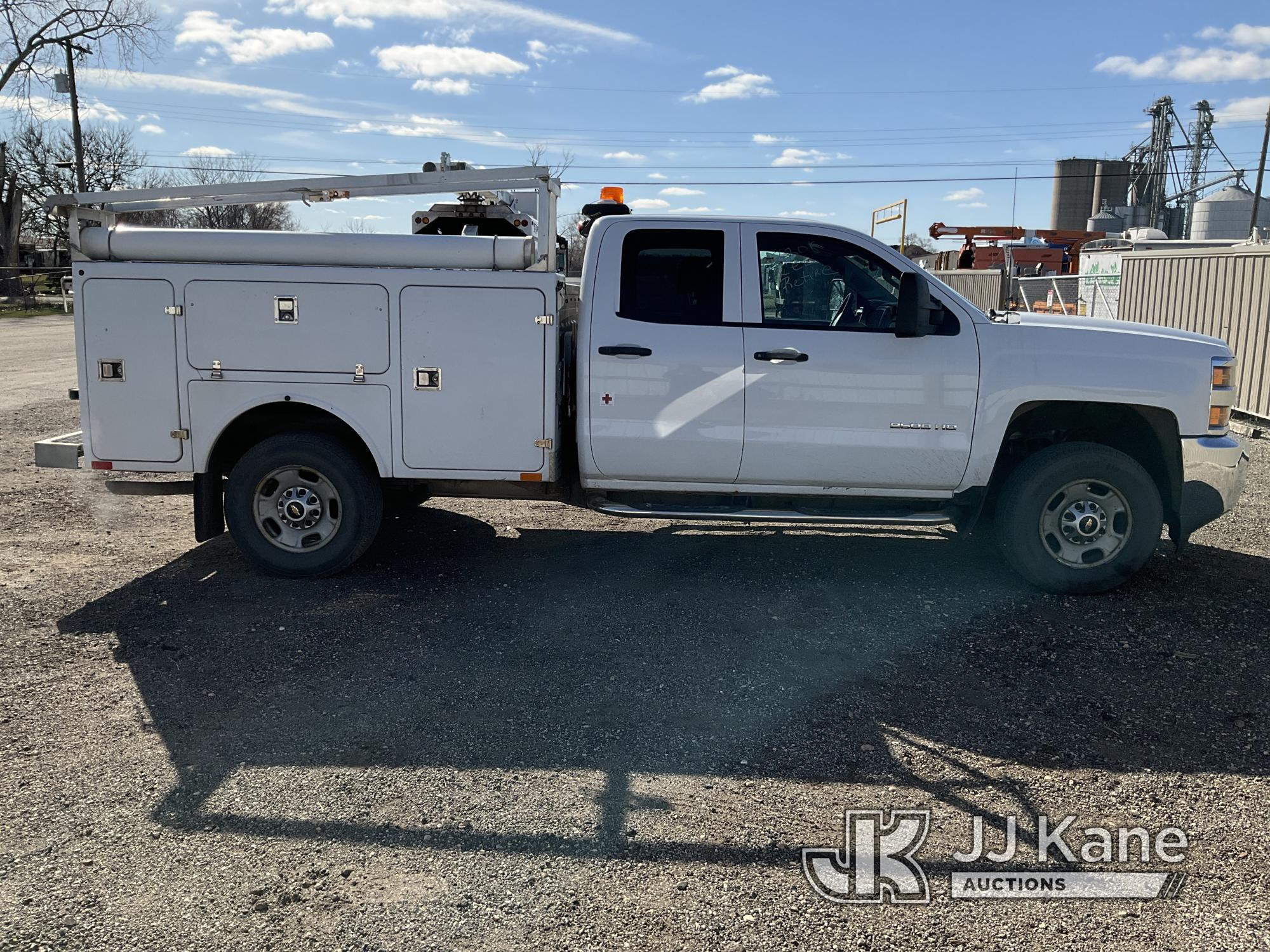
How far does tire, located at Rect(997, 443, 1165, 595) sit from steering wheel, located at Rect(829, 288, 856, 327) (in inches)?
55.6

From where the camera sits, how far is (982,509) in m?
6.37

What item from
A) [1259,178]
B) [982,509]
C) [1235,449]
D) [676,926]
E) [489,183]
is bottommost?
[676,926]

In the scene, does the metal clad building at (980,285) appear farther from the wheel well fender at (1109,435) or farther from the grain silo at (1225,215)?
the grain silo at (1225,215)

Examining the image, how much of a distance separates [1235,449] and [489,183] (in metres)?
4.72

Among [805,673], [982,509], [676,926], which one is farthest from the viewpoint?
[982,509]

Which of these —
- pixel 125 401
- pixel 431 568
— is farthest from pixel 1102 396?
pixel 125 401

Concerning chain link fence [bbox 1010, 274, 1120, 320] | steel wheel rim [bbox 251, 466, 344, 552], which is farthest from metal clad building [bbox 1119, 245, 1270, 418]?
steel wheel rim [bbox 251, 466, 344, 552]

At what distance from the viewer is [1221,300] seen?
44.0 feet

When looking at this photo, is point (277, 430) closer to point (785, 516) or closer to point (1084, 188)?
point (785, 516)

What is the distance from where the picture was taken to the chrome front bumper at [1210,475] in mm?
6031

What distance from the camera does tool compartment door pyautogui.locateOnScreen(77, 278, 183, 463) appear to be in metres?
6.02

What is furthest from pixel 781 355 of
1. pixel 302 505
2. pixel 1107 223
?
pixel 1107 223

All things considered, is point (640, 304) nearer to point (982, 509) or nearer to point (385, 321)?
point (385, 321)

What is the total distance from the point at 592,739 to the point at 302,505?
290cm
